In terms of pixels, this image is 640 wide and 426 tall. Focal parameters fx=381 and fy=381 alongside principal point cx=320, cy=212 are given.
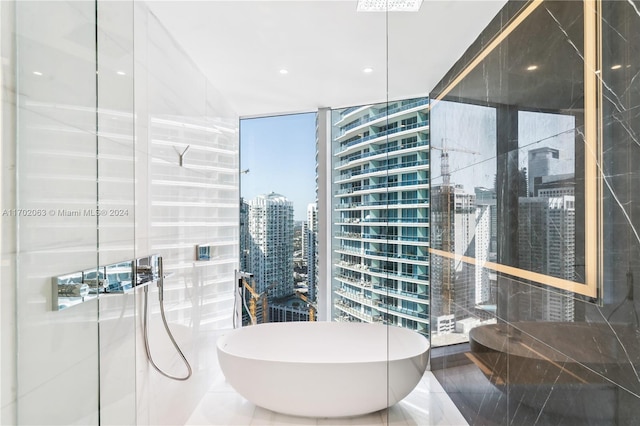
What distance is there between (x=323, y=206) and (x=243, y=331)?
1465mm

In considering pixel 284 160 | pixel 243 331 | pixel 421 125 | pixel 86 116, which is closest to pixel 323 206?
pixel 284 160

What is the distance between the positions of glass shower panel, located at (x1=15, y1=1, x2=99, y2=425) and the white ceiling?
1206mm

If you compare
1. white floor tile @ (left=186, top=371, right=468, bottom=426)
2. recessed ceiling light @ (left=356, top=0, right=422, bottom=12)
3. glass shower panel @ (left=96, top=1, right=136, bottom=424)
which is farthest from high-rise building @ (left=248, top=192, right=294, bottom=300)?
glass shower panel @ (left=96, top=1, right=136, bottom=424)

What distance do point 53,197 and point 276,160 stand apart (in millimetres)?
3222

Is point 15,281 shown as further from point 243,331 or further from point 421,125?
point 243,331

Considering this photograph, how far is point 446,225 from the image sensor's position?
1.57 m

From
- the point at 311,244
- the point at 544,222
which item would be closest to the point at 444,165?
the point at 544,222

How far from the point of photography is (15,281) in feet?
3.01

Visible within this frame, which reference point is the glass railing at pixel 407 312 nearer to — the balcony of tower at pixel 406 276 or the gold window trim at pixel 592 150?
the balcony of tower at pixel 406 276

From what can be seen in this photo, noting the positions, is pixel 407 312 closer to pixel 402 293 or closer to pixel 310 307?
pixel 402 293

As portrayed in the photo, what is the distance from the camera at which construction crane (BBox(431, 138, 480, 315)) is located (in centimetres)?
155

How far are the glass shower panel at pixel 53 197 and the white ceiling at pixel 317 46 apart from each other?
1206 millimetres

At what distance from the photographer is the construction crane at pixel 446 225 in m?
1.55

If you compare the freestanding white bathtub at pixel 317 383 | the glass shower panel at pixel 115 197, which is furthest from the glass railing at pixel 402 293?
the glass shower panel at pixel 115 197
